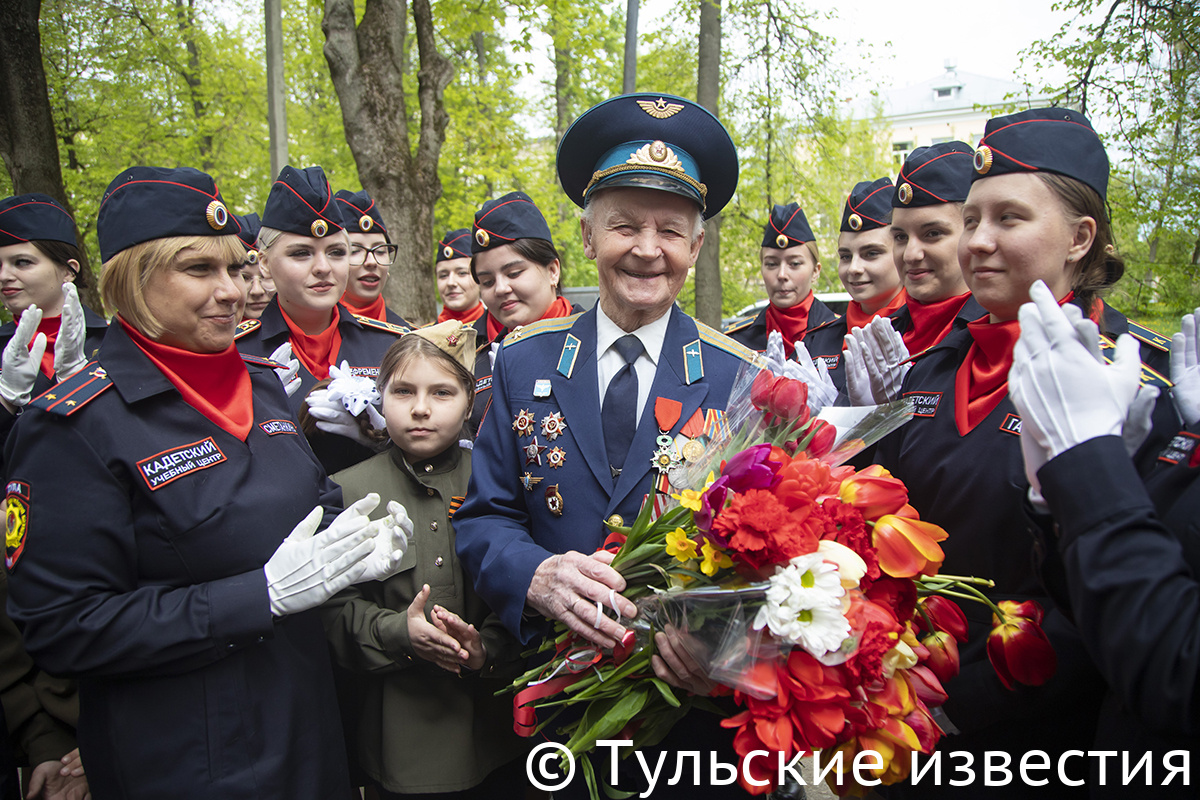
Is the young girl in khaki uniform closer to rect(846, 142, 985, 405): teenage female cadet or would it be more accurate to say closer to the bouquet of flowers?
the bouquet of flowers

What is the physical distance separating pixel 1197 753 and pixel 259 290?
17.7 feet

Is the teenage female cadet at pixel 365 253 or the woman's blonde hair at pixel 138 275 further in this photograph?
the teenage female cadet at pixel 365 253

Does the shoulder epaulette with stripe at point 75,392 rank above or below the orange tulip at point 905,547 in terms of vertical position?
above

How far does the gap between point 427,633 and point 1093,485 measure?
1732 mm

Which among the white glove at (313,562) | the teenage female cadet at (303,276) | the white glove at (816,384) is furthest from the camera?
the teenage female cadet at (303,276)

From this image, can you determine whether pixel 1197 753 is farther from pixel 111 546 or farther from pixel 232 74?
pixel 232 74

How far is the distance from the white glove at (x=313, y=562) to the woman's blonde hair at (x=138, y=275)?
67 centimetres

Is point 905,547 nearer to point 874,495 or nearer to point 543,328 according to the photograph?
point 874,495

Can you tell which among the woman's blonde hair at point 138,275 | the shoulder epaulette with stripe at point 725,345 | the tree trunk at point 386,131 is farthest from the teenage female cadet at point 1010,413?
the tree trunk at point 386,131

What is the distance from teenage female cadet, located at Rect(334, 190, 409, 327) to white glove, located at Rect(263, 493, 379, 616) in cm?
315

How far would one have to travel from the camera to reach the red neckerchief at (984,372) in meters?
2.00

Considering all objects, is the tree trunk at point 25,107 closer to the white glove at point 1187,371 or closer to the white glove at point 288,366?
the white glove at point 288,366

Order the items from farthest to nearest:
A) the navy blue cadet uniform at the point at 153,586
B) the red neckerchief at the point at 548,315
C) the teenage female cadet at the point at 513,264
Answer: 1. the red neckerchief at the point at 548,315
2. the teenage female cadet at the point at 513,264
3. the navy blue cadet uniform at the point at 153,586

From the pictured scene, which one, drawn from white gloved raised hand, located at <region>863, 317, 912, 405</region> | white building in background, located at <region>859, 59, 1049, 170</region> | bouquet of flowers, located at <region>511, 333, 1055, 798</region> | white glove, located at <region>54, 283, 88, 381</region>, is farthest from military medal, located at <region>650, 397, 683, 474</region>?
white building in background, located at <region>859, 59, 1049, 170</region>
